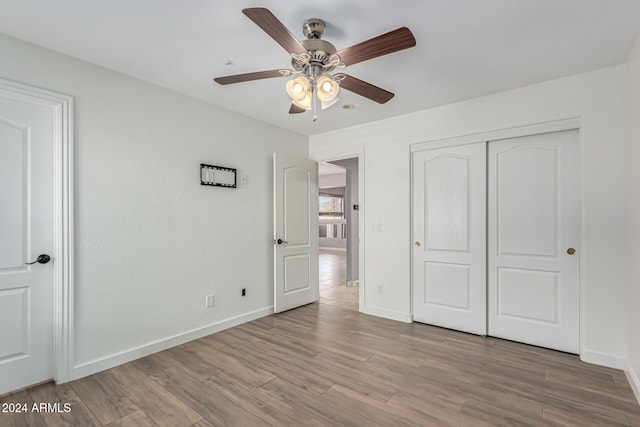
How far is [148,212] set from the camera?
2861 millimetres

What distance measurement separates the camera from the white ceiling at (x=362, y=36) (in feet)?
6.02

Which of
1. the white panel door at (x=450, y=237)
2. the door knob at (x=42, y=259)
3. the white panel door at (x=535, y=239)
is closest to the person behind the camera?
the door knob at (x=42, y=259)

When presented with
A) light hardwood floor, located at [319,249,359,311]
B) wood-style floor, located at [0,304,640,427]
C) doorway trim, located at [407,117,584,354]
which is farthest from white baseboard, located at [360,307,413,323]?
doorway trim, located at [407,117,584,354]

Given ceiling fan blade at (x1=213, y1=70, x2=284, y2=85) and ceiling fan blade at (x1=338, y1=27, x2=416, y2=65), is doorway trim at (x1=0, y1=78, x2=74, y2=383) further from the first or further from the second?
ceiling fan blade at (x1=338, y1=27, x2=416, y2=65)

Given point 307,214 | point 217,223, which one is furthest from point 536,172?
point 217,223

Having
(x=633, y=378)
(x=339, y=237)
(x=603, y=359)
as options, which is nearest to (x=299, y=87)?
(x=633, y=378)

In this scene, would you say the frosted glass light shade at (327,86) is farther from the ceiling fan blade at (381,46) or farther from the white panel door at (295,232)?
the white panel door at (295,232)

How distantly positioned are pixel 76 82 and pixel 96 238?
127cm

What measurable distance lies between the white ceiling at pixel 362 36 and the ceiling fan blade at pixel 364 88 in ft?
1.09

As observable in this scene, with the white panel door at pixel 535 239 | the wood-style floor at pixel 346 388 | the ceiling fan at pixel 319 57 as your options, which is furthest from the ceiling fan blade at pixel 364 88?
the wood-style floor at pixel 346 388

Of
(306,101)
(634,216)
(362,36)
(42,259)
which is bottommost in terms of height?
(42,259)

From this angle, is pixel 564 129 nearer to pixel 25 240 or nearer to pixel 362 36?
pixel 362 36

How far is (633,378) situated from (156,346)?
3.93 metres

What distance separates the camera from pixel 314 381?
7.79ft
